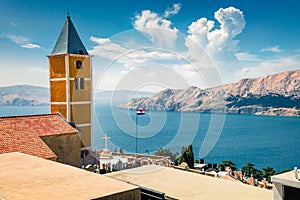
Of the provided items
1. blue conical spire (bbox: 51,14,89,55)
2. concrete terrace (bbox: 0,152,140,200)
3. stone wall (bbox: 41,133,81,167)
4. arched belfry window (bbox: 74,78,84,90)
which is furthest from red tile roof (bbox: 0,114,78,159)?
blue conical spire (bbox: 51,14,89,55)

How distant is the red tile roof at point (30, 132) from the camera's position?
39.2 feet

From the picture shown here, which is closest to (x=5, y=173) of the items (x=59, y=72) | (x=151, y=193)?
(x=151, y=193)

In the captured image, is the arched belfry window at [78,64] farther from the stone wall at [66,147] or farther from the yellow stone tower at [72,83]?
the stone wall at [66,147]

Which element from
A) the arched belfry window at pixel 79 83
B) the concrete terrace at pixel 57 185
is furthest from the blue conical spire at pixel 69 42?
the concrete terrace at pixel 57 185

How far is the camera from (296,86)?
509 feet

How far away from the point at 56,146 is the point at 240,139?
73.5m

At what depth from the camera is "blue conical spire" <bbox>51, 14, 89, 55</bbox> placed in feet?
63.4

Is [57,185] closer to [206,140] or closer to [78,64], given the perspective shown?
[78,64]

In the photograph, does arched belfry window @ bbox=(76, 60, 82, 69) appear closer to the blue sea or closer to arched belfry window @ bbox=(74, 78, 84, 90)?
arched belfry window @ bbox=(74, 78, 84, 90)

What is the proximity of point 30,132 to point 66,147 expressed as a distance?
77.6 inches

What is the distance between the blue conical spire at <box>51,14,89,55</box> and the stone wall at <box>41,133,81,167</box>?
21.2 feet

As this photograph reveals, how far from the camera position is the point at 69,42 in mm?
19562

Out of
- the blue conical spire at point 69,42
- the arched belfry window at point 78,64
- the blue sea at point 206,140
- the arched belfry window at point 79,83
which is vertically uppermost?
the blue conical spire at point 69,42

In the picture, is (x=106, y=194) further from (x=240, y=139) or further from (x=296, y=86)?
(x=296, y=86)
